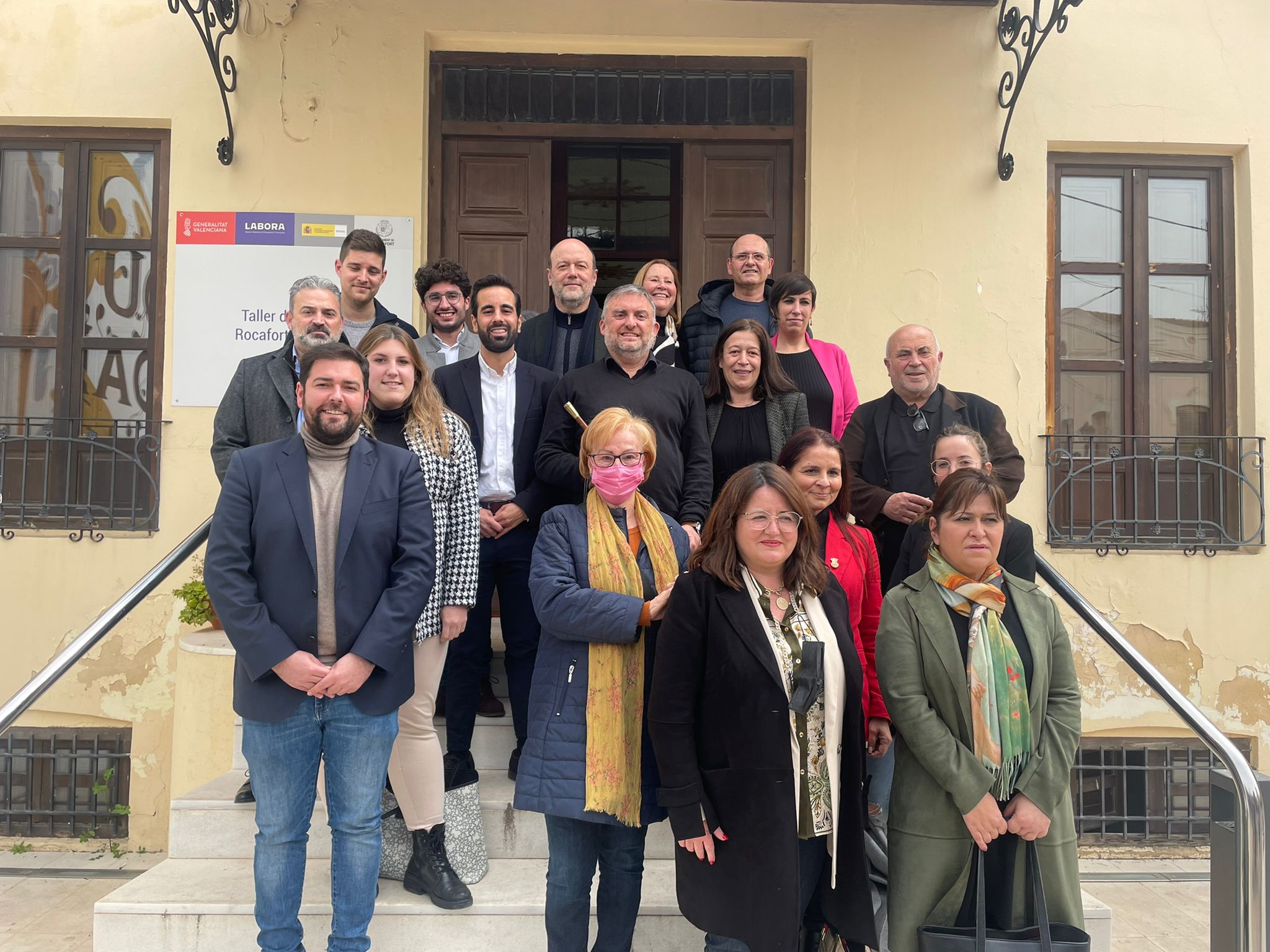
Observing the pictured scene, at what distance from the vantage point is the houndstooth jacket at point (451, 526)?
3.06m

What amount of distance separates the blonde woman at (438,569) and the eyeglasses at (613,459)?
1.82ft

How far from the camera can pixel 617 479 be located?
9.27ft

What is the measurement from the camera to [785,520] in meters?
2.56

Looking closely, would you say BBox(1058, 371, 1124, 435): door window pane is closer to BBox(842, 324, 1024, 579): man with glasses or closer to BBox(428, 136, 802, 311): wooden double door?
BBox(428, 136, 802, 311): wooden double door

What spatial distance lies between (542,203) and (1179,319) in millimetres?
4129

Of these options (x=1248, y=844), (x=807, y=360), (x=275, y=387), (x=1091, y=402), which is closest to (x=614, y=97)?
(x=807, y=360)

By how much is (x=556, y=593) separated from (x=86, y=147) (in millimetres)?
4985

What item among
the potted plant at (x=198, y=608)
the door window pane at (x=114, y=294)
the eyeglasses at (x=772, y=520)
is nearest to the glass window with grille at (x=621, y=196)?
the door window pane at (x=114, y=294)

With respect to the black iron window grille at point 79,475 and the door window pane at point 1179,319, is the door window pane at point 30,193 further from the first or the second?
the door window pane at point 1179,319

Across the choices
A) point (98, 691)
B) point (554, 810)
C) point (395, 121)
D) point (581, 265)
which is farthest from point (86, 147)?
point (554, 810)

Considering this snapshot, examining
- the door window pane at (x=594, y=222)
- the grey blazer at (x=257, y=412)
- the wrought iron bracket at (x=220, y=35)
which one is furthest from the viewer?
the door window pane at (x=594, y=222)

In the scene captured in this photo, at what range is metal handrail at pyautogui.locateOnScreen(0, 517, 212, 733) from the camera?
2826mm

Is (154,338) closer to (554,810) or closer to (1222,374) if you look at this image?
(554,810)

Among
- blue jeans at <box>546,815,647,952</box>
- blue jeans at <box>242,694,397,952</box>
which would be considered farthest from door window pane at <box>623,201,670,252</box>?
blue jeans at <box>546,815,647,952</box>
